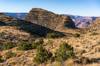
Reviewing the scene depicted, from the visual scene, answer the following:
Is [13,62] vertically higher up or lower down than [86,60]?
lower down

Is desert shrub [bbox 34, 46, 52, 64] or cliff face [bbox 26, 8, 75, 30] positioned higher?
desert shrub [bbox 34, 46, 52, 64]

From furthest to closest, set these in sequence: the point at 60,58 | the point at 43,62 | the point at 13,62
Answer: the point at 13,62 → the point at 43,62 → the point at 60,58

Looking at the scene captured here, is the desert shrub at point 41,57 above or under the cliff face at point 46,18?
above

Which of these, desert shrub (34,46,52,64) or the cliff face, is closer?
desert shrub (34,46,52,64)

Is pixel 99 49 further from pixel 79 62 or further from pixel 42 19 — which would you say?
pixel 42 19

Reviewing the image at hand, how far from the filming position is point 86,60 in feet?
58.7

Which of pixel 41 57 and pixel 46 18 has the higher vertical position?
pixel 41 57

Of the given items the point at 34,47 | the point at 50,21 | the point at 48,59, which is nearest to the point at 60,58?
the point at 48,59

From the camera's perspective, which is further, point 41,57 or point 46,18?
point 46,18

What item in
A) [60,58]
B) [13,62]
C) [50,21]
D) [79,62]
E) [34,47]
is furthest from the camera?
[50,21]

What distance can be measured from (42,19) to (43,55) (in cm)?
17491

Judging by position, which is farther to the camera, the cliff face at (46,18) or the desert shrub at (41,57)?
the cliff face at (46,18)

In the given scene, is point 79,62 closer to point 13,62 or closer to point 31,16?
point 13,62

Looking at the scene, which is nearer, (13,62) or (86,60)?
(86,60)
